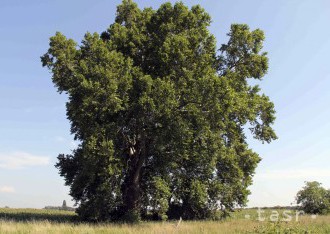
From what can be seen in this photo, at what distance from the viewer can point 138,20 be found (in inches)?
1496

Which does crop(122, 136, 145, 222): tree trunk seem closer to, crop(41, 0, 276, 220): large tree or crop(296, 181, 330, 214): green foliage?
crop(41, 0, 276, 220): large tree

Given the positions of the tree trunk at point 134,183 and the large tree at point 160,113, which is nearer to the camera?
the large tree at point 160,113

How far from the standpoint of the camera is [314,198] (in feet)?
154

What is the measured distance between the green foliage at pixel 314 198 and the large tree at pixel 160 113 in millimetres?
14332

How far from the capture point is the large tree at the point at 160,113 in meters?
29.5

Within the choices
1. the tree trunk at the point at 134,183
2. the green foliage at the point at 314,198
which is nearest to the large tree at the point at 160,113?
the tree trunk at the point at 134,183

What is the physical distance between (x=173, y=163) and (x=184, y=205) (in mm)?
6433

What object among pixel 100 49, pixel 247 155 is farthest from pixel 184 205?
pixel 100 49

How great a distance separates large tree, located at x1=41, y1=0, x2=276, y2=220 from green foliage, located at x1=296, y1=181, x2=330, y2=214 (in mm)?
14332

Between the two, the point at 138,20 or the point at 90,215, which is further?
the point at 138,20

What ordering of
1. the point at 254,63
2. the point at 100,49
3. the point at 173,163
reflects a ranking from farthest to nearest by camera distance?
the point at 254,63 → the point at 173,163 → the point at 100,49

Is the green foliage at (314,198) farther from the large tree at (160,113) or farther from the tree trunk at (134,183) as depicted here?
the tree trunk at (134,183)

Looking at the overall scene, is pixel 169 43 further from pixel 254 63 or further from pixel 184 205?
pixel 184 205

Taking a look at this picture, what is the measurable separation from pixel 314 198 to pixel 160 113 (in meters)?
26.9
